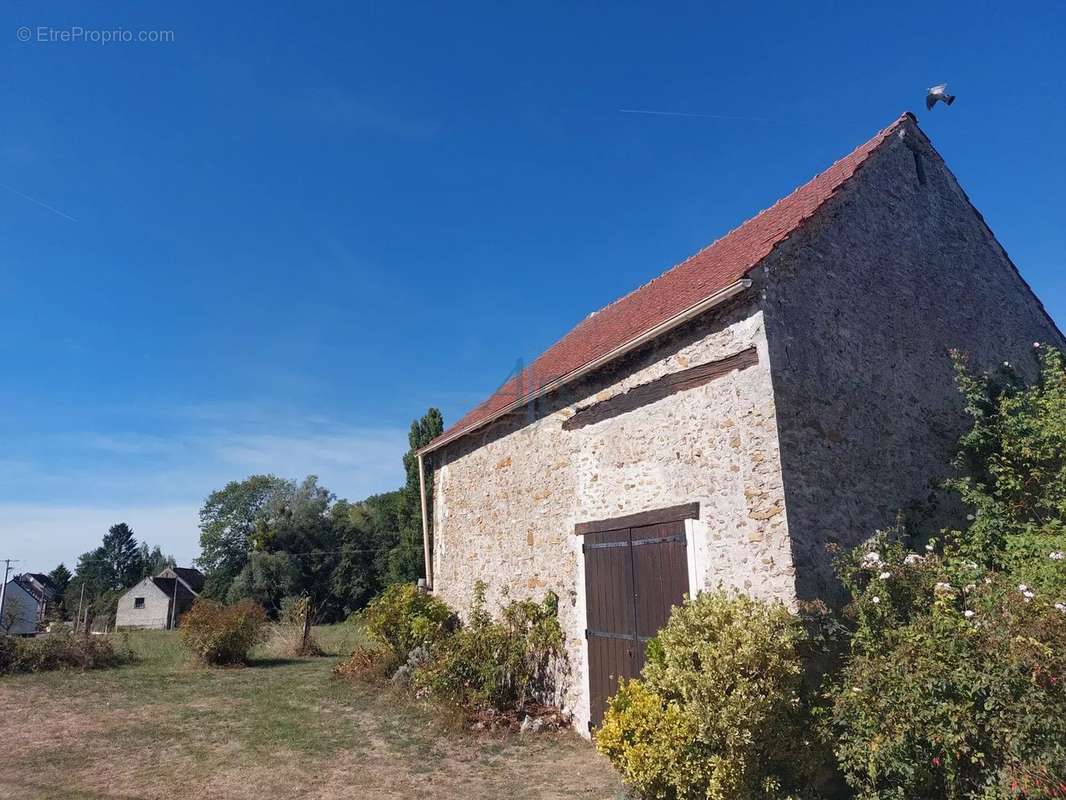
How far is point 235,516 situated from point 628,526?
143 ft

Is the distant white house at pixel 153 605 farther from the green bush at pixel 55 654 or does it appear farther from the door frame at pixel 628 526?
the door frame at pixel 628 526

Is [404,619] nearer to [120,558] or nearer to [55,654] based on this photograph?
[55,654]

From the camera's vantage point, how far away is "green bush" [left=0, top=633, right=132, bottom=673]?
42.8 ft

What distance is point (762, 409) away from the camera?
6.14 metres

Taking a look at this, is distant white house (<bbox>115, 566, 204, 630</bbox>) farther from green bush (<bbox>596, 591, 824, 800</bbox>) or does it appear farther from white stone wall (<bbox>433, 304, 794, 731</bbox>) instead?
green bush (<bbox>596, 591, 824, 800</bbox>)

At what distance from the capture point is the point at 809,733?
16.6ft

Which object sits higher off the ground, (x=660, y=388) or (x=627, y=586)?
(x=660, y=388)

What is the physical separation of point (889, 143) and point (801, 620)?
647 centimetres

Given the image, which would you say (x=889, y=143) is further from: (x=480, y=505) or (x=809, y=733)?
(x=480, y=505)

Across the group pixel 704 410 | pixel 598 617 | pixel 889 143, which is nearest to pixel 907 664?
pixel 704 410

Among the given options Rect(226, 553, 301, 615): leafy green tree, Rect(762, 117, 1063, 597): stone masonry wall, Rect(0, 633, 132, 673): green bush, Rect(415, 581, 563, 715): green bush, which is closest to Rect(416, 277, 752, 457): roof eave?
Rect(762, 117, 1063, 597): stone masonry wall

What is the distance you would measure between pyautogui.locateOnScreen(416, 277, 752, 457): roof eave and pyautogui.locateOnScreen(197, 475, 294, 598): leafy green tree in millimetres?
35378

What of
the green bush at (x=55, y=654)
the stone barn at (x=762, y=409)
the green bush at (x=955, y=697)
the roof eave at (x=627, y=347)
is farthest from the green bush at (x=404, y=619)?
the green bush at (x=955, y=697)

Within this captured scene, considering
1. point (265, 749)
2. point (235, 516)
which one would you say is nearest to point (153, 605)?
point (235, 516)
